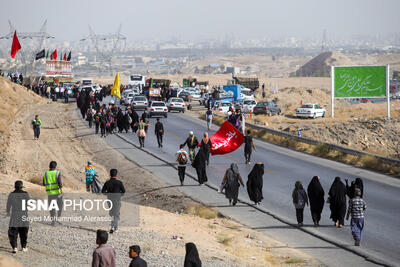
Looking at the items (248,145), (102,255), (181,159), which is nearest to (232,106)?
(248,145)

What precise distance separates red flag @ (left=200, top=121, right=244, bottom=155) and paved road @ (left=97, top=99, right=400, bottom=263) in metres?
1.18

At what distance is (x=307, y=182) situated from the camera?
73.7ft

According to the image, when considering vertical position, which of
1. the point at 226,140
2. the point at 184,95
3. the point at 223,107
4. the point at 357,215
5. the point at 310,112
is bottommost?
the point at 310,112

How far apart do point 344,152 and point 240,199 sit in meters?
10.5

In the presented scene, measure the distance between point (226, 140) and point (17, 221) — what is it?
1207 cm

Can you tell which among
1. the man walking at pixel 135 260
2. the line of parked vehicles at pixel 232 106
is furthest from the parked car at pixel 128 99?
the man walking at pixel 135 260

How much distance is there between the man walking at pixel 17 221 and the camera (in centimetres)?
1163

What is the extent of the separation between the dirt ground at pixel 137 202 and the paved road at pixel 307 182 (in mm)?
1658

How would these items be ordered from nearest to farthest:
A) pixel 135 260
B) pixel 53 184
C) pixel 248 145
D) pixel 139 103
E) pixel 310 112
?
1. pixel 135 260
2. pixel 53 184
3. pixel 248 145
4. pixel 310 112
5. pixel 139 103

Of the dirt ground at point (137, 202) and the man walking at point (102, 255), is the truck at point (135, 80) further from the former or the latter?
the man walking at point (102, 255)

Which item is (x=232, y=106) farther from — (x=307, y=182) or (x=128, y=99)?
(x=307, y=182)

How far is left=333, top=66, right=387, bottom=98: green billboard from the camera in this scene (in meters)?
47.2

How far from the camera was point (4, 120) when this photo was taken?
157ft

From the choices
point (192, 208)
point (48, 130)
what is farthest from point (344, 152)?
point (48, 130)
